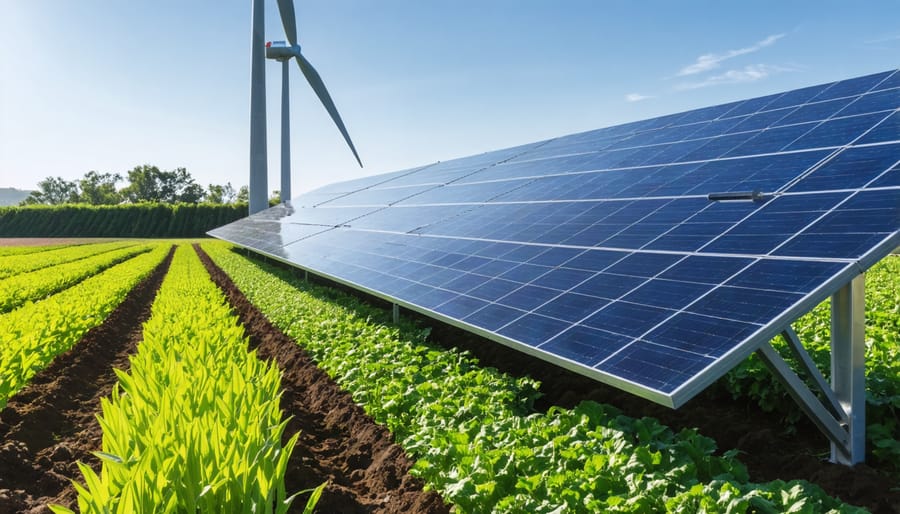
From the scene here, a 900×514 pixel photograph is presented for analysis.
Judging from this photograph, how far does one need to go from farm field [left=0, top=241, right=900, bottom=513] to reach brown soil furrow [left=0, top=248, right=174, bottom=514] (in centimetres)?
2

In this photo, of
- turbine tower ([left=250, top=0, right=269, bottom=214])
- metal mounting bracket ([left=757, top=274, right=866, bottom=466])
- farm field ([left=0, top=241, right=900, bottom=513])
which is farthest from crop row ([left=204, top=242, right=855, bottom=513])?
turbine tower ([left=250, top=0, right=269, bottom=214])

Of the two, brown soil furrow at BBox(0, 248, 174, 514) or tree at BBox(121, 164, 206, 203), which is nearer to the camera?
brown soil furrow at BBox(0, 248, 174, 514)

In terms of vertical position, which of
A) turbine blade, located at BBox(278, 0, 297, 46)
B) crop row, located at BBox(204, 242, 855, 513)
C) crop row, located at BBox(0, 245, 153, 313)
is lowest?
crop row, located at BBox(204, 242, 855, 513)

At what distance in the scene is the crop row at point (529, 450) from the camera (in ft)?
11.8

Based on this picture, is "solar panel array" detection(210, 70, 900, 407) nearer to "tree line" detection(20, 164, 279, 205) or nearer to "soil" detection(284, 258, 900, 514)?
"soil" detection(284, 258, 900, 514)

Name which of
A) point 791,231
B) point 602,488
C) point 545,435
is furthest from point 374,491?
point 791,231

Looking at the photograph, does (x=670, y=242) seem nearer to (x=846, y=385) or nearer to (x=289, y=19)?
(x=846, y=385)

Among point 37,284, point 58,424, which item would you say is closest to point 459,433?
point 58,424

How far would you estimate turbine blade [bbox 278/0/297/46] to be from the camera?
139 ft

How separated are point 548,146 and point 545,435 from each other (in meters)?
12.3

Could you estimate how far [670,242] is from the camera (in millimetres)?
6102

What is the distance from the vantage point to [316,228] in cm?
1920

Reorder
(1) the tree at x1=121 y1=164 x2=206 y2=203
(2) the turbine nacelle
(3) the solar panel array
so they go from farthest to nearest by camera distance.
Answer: (1) the tree at x1=121 y1=164 x2=206 y2=203 < (2) the turbine nacelle < (3) the solar panel array

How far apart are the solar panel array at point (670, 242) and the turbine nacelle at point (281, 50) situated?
33.7 meters
